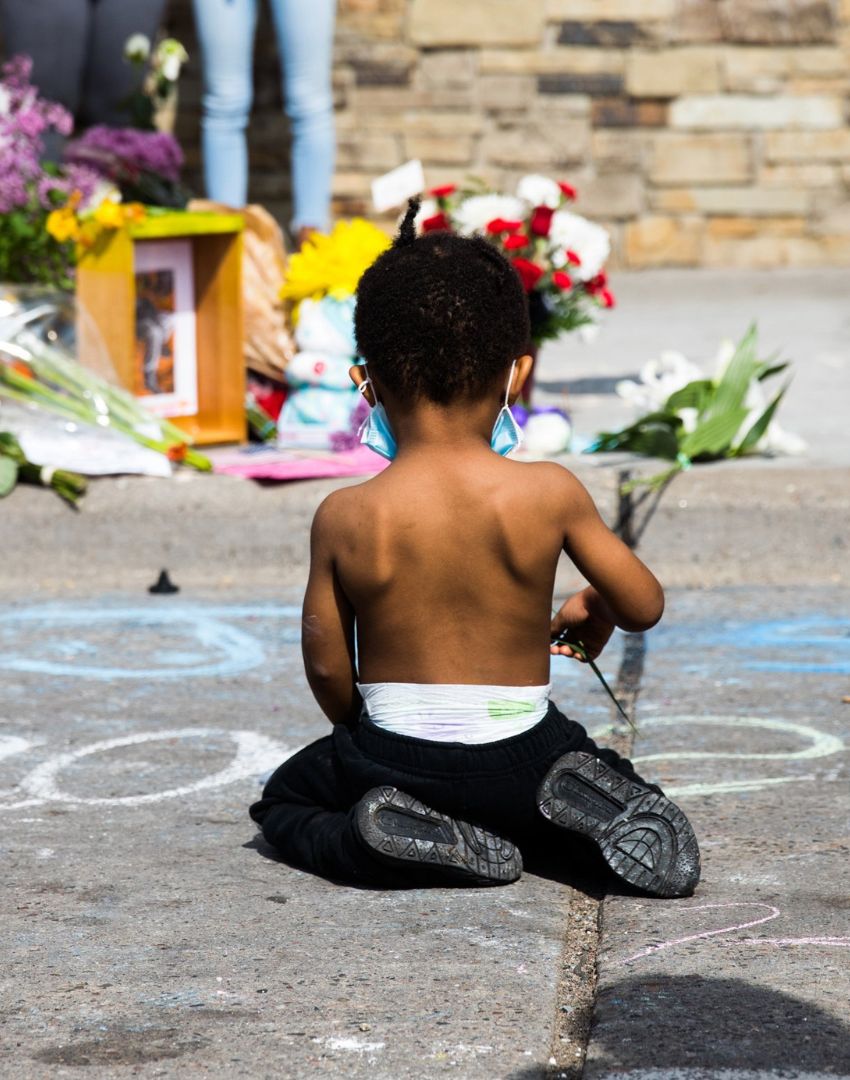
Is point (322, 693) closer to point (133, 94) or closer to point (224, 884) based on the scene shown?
point (224, 884)

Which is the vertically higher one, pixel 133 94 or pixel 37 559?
A: pixel 133 94

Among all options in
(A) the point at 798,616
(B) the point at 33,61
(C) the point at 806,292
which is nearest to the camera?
(A) the point at 798,616

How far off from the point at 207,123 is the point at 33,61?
0.68 m

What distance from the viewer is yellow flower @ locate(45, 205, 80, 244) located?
15.8 feet

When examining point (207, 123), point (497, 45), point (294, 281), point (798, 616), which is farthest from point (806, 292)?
point (798, 616)

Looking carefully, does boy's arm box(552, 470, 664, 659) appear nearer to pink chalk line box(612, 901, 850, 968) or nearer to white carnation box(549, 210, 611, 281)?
pink chalk line box(612, 901, 850, 968)

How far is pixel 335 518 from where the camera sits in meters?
2.57

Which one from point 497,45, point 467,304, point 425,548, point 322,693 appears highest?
point 497,45

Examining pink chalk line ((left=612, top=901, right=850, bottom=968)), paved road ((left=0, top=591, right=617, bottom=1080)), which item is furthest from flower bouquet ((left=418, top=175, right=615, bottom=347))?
pink chalk line ((left=612, top=901, right=850, bottom=968))

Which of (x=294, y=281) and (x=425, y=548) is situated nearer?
(x=425, y=548)

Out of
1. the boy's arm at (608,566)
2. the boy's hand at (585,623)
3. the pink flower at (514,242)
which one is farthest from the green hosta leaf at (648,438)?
the boy's arm at (608,566)

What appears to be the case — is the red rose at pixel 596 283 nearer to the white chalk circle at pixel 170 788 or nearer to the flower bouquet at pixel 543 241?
the flower bouquet at pixel 543 241

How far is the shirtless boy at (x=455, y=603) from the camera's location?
2.49 metres

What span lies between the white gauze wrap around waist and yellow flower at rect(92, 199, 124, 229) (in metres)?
2.52
